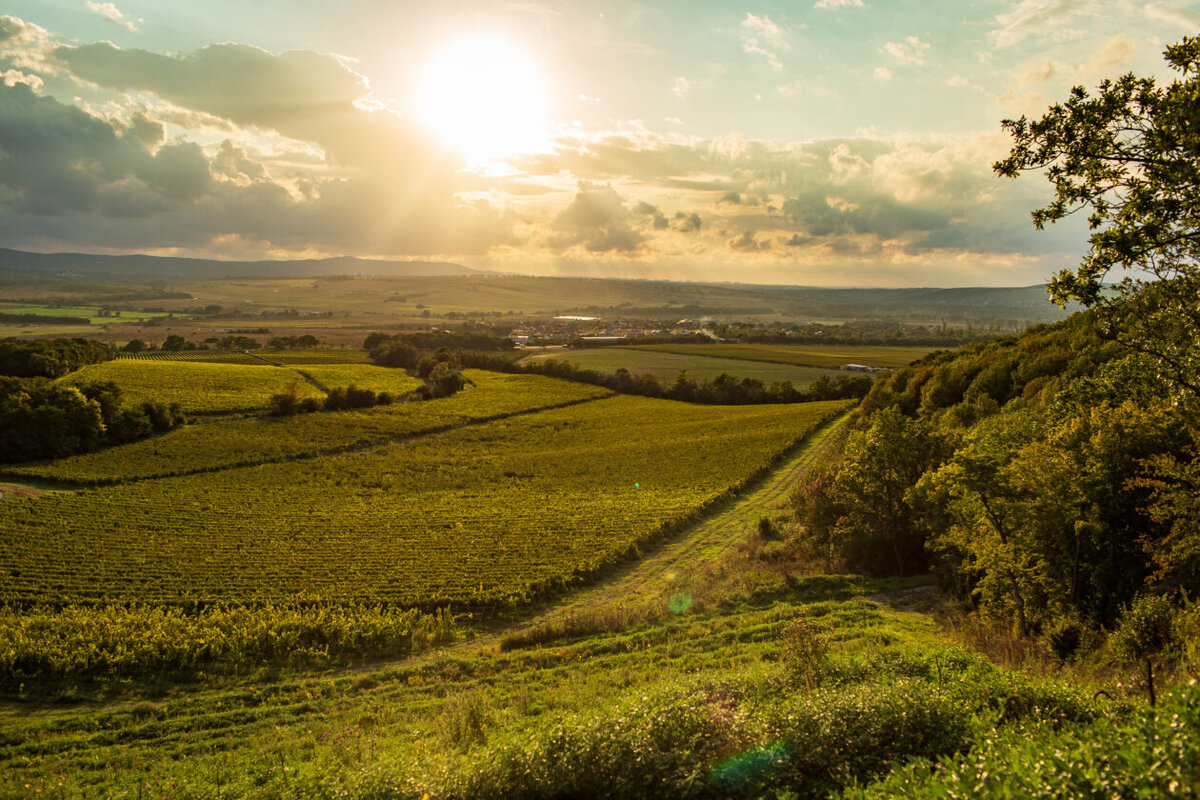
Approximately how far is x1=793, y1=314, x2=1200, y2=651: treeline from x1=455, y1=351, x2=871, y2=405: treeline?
6492 centimetres

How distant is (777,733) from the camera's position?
960cm

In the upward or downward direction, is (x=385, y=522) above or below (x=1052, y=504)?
below

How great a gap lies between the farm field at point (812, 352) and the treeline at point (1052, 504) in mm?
96761

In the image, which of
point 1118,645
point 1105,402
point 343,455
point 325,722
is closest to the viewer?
point 1118,645

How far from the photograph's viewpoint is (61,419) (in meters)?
56.2

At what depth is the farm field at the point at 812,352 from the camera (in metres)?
127

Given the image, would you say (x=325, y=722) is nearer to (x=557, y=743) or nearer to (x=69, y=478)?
(x=557, y=743)

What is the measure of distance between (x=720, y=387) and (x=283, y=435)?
64512 millimetres

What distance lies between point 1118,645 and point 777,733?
29.8ft

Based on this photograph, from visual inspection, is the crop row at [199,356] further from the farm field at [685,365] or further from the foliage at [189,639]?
the foliage at [189,639]

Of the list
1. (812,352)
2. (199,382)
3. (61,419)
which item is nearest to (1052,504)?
(61,419)

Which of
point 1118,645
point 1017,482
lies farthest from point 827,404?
point 1118,645

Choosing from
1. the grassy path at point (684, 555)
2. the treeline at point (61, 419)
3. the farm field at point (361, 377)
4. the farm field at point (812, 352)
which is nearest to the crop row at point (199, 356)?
the farm field at point (361, 377)

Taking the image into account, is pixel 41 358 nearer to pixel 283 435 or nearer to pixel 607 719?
pixel 283 435
